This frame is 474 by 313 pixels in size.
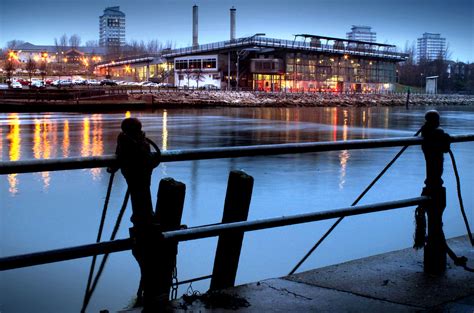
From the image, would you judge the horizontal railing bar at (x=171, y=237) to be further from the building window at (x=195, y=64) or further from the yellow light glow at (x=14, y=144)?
the building window at (x=195, y=64)

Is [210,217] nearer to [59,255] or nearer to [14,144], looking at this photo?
[59,255]

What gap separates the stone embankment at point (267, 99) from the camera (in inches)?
3528

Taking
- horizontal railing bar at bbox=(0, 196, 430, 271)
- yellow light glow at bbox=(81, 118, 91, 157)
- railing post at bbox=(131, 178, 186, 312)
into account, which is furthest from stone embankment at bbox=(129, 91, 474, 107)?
horizontal railing bar at bbox=(0, 196, 430, 271)

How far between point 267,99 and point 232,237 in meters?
98.8

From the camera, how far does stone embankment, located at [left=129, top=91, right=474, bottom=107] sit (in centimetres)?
8961

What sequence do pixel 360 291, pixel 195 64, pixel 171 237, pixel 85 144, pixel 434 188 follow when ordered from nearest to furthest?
pixel 171 237 → pixel 360 291 → pixel 434 188 → pixel 85 144 → pixel 195 64

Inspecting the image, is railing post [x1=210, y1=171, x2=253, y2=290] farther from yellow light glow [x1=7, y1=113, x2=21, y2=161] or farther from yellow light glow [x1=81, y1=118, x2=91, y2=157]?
yellow light glow [x1=81, y1=118, x2=91, y2=157]

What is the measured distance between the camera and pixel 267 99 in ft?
339

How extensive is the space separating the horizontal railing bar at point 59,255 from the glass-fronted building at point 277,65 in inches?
4720

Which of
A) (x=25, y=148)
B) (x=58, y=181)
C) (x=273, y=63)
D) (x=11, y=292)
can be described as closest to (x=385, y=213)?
(x=11, y=292)

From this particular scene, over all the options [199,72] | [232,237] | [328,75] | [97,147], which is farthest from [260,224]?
[328,75]


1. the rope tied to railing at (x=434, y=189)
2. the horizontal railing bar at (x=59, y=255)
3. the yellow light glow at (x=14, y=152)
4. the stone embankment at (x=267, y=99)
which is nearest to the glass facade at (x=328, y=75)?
the stone embankment at (x=267, y=99)

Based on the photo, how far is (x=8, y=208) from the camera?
42.7ft

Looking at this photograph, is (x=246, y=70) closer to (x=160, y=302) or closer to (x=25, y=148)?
(x=25, y=148)
